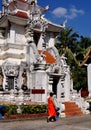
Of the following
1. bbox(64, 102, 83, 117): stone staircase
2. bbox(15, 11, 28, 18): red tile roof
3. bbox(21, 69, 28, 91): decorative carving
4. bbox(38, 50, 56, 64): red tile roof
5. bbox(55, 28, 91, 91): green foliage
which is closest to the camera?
bbox(64, 102, 83, 117): stone staircase

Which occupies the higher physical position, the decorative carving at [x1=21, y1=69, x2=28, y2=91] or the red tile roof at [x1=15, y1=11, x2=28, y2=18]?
the red tile roof at [x1=15, y1=11, x2=28, y2=18]

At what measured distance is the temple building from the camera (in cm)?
2053

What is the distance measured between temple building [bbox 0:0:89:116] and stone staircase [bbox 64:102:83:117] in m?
0.56

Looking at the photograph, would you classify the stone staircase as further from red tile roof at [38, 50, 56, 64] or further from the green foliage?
the green foliage

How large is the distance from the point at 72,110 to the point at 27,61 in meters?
5.68

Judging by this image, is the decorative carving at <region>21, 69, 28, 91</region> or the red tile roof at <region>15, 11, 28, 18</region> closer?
the decorative carving at <region>21, 69, 28, 91</region>

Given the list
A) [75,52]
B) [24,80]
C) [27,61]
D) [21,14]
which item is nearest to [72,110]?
[24,80]

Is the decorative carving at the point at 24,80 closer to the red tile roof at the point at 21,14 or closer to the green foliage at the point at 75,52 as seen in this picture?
the red tile roof at the point at 21,14

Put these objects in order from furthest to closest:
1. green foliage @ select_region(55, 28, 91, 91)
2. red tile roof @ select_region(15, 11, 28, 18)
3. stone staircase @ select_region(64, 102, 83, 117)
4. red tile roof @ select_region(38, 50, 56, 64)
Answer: green foliage @ select_region(55, 28, 91, 91), red tile roof @ select_region(15, 11, 28, 18), red tile roof @ select_region(38, 50, 56, 64), stone staircase @ select_region(64, 102, 83, 117)

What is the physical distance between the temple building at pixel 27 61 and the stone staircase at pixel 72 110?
555 millimetres

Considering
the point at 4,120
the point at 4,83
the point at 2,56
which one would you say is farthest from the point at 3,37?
the point at 4,120

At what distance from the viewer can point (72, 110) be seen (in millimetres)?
20328

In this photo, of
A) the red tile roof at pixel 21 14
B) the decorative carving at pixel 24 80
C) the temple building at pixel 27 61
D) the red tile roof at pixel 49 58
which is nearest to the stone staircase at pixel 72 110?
the temple building at pixel 27 61

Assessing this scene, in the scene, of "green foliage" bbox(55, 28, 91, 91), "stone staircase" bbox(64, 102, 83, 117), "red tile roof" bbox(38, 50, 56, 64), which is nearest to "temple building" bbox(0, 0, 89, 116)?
"red tile roof" bbox(38, 50, 56, 64)
